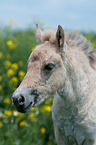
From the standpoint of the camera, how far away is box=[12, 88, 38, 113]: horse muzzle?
2135mm

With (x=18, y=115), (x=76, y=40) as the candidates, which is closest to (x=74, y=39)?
(x=76, y=40)

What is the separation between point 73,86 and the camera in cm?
255

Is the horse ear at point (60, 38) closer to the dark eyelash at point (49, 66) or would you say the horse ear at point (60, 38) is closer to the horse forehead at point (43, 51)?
the horse forehead at point (43, 51)

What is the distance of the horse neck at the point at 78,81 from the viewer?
99.1 inches

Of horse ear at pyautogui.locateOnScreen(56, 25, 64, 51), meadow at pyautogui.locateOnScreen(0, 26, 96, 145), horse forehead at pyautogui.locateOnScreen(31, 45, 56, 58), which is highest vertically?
horse ear at pyautogui.locateOnScreen(56, 25, 64, 51)

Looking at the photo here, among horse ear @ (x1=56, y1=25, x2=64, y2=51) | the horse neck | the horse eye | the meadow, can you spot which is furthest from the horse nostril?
the meadow

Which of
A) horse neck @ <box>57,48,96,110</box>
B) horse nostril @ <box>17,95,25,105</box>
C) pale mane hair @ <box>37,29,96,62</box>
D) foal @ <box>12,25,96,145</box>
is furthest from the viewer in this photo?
pale mane hair @ <box>37,29,96,62</box>

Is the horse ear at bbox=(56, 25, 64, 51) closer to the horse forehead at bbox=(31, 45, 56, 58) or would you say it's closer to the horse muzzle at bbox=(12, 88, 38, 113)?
the horse forehead at bbox=(31, 45, 56, 58)

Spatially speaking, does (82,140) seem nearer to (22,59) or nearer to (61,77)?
(61,77)

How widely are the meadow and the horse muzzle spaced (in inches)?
69.8

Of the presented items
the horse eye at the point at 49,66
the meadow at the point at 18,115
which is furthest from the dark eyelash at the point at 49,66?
the meadow at the point at 18,115

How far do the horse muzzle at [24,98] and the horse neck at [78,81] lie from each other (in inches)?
16.1

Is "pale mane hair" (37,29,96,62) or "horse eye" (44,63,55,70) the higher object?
"pale mane hair" (37,29,96,62)

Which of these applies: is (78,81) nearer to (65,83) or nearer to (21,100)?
(65,83)
